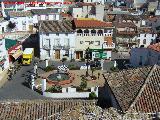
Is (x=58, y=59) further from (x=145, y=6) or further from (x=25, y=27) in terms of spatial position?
(x=145, y=6)

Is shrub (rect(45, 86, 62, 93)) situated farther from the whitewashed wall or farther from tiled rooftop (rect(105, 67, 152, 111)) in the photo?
the whitewashed wall

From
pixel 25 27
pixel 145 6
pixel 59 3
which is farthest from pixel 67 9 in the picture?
pixel 145 6

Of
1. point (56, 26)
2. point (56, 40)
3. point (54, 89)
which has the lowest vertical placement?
point (54, 89)

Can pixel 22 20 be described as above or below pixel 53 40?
above

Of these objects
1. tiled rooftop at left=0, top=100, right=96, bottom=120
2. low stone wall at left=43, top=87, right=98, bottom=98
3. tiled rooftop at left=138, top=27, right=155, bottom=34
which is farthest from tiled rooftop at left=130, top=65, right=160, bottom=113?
tiled rooftop at left=138, top=27, right=155, bottom=34

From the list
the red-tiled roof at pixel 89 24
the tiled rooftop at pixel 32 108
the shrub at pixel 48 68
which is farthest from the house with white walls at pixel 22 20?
the tiled rooftop at pixel 32 108

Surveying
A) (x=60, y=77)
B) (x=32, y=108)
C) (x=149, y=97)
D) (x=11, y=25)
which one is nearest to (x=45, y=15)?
(x=11, y=25)

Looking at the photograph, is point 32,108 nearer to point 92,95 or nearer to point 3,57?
point 92,95

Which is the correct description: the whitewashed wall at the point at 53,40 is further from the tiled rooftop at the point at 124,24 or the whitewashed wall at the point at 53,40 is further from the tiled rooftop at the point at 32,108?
the tiled rooftop at the point at 32,108
